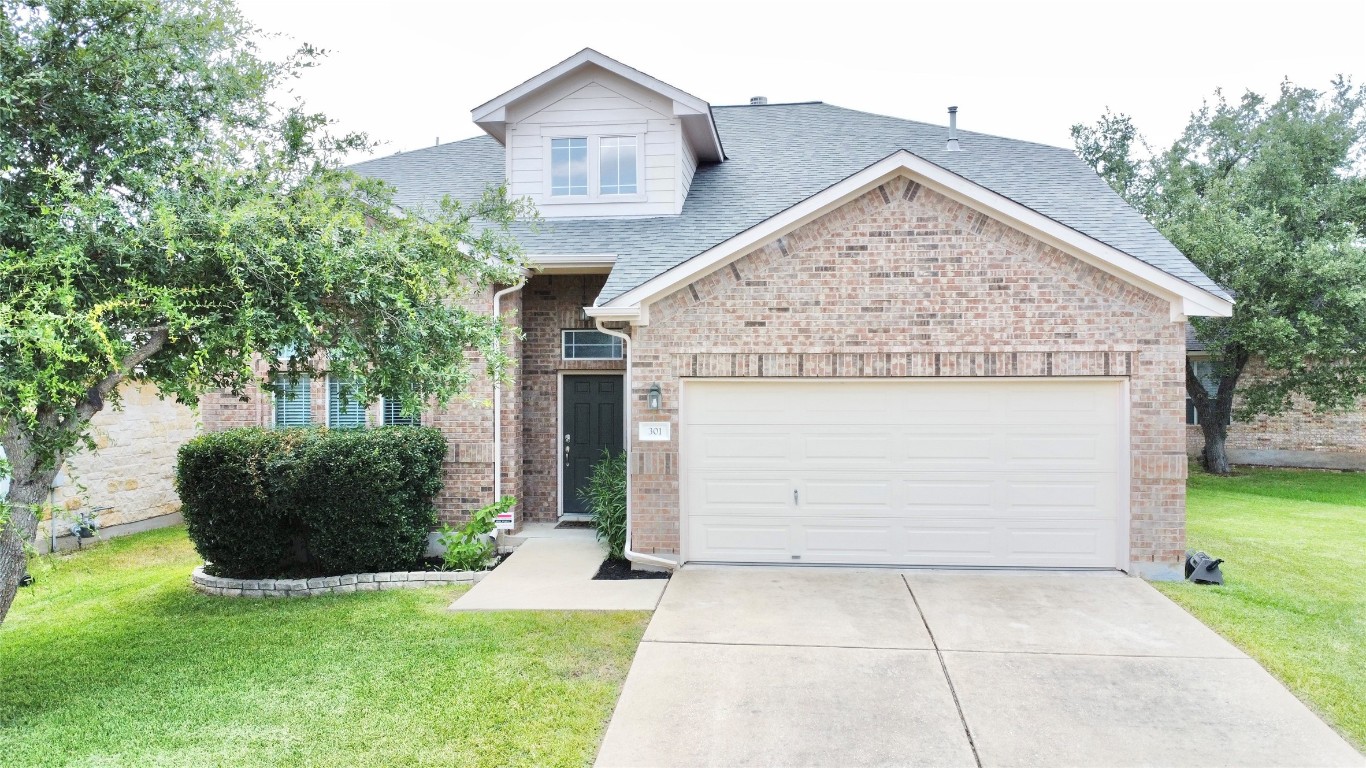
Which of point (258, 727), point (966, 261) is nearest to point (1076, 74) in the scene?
point (966, 261)

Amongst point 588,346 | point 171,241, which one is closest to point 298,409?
point 588,346

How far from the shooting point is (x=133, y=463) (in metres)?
10.9

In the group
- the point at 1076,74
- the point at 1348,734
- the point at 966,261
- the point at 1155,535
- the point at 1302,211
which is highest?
the point at 1076,74

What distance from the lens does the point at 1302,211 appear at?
16.4 meters

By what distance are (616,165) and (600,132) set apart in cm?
50

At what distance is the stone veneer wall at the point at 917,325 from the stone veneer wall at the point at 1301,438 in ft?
38.7

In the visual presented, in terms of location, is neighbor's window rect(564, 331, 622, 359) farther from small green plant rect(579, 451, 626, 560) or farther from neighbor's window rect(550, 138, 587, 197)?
neighbor's window rect(550, 138, 587, 197)

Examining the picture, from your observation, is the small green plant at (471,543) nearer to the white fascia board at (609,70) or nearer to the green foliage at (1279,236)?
the white fascia board at (609,70)

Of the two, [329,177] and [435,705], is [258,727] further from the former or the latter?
[329,177]

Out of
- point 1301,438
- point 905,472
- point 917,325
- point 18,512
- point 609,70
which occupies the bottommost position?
point 1301,438

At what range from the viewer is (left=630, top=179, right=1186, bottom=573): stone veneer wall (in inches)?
309

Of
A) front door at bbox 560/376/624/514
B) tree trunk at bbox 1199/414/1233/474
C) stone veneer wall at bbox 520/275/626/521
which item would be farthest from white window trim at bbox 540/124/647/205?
tree trunk at bbox 1199/414/1233/474

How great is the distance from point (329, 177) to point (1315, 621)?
30.1 ft

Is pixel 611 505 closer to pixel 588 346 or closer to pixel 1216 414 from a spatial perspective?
pixel 588 346
